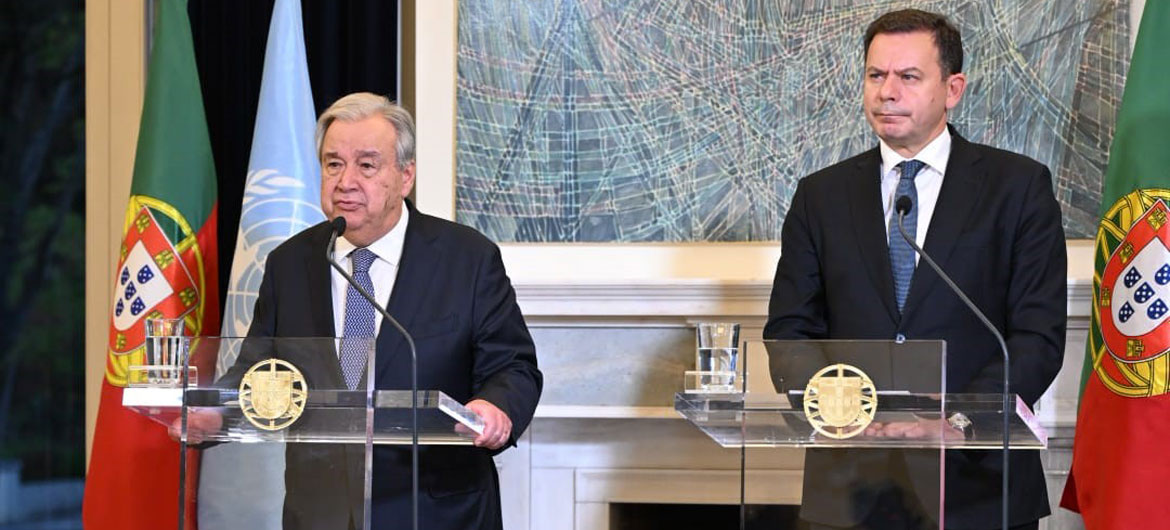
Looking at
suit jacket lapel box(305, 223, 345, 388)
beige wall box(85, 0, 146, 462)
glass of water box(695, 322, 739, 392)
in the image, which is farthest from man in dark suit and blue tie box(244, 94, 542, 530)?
beige wall box(85, 0, 146, 462)

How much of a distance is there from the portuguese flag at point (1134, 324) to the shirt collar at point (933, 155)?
0.56 m

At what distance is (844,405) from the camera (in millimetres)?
2051

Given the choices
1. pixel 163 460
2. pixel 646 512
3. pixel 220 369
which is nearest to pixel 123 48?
pixel 163 460

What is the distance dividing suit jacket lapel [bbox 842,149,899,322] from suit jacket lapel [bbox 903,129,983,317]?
0.19 ft

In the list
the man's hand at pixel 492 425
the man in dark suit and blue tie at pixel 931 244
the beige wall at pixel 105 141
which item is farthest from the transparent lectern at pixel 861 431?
the beige wall at pixel 105 141

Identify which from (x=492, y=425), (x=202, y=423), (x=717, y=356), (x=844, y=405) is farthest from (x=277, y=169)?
(x=844, y=405)

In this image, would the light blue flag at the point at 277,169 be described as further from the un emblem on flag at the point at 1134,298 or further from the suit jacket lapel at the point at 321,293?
the un emblem on flag at the point at 1134,298

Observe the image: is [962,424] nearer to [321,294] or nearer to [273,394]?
[273,394]

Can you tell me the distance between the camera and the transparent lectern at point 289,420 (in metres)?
2.11

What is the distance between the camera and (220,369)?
2135mm

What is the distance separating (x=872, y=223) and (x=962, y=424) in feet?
2.54

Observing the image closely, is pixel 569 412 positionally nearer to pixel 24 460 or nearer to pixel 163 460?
pixel 163 460

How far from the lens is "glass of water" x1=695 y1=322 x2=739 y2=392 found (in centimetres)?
214

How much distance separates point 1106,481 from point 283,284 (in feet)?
6.06
